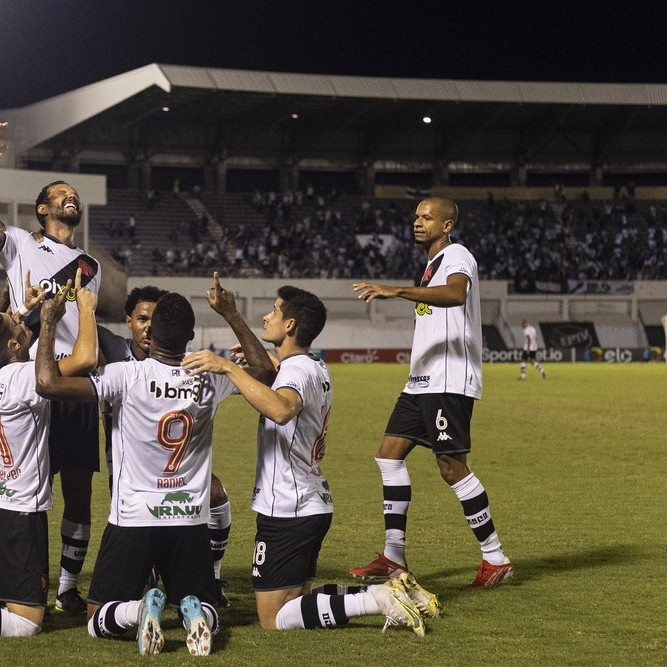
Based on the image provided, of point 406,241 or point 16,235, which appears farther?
point 406,241

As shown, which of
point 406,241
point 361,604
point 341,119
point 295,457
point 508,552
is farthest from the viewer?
point 341,119

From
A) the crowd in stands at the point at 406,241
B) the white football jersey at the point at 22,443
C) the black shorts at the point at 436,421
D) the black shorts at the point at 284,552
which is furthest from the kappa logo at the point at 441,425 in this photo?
the crowd in stands at the point at 406,241

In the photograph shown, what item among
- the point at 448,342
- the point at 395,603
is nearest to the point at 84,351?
the point at 395,603

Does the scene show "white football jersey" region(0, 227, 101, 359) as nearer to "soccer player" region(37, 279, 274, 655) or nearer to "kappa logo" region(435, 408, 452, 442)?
"soccer player" region(37, 279, 274, 655)

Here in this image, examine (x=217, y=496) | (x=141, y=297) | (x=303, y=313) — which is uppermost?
(x=141, y=297)

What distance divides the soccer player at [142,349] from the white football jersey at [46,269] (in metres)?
0.21

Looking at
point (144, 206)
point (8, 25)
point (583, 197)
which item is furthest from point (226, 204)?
Answer: point (8, 25)

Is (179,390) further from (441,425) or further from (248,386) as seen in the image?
(441,425)

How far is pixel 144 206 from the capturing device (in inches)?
2217

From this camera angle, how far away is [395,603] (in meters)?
5.62

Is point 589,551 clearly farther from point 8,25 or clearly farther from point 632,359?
point 8,25

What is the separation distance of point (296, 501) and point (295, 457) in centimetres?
23

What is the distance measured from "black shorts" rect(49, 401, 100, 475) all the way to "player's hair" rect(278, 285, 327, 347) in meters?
1.42

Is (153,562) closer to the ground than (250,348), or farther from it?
closer to the ground
